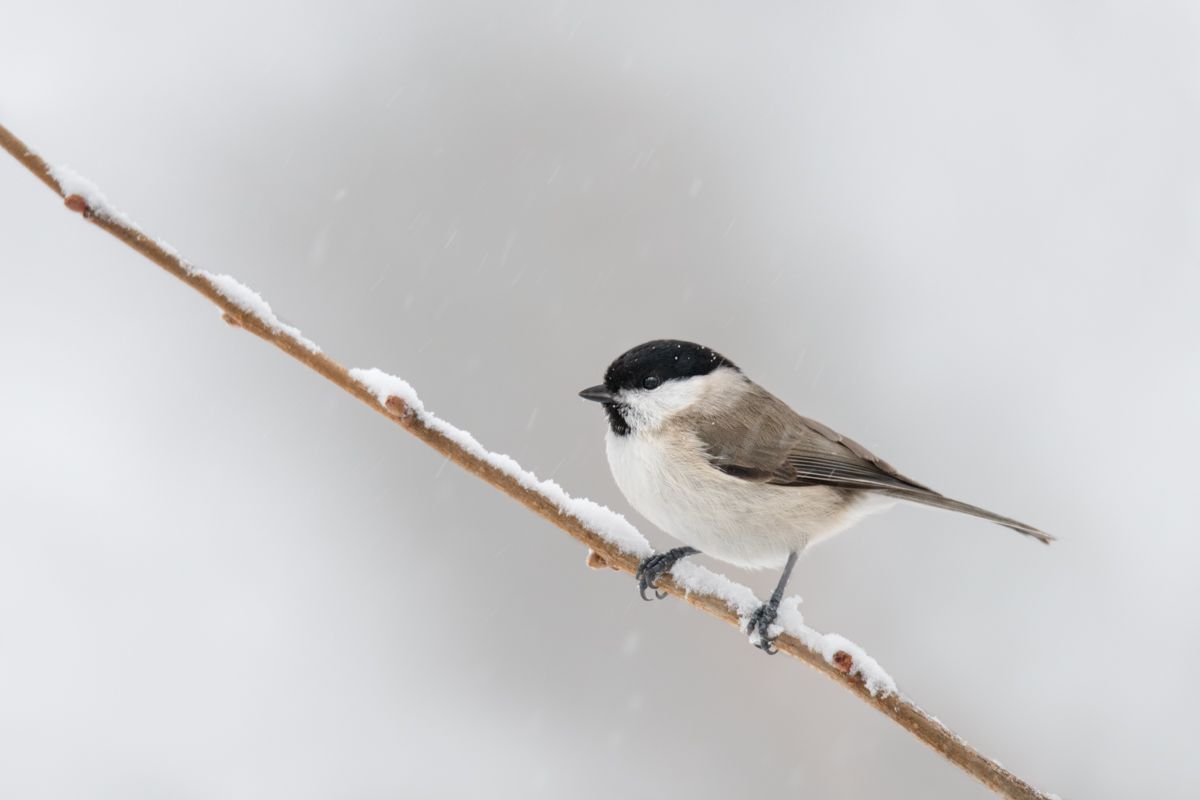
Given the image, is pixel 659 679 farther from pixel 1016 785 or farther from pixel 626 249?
pixel 1016 785

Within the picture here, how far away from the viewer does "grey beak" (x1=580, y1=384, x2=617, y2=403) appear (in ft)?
10.5

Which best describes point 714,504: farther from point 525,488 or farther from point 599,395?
point 525,488

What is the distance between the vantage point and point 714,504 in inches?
124

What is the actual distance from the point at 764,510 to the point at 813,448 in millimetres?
396

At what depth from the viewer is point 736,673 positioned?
5.28 m

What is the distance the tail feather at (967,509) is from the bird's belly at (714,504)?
26cm

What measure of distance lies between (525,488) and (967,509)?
4.53ft

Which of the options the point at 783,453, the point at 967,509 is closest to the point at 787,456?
the point at 783,453

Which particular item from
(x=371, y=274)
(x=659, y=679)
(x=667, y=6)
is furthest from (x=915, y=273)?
(x=371, y=274)

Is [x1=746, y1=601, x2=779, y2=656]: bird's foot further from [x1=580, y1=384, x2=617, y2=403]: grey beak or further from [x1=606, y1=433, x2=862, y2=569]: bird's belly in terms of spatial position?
[x1=580, y1=384, x2=617, y2=403]: grey beak

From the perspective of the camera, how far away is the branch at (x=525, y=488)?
1.79 m

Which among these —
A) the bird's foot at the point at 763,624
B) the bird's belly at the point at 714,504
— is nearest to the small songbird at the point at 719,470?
the bird's belly at the point at 714,504

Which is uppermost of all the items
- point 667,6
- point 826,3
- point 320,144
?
point 826,3

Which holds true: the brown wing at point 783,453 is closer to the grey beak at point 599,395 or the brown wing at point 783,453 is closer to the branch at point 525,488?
the grey beak at point 599,395
